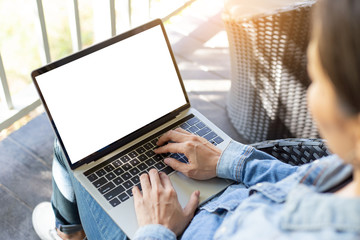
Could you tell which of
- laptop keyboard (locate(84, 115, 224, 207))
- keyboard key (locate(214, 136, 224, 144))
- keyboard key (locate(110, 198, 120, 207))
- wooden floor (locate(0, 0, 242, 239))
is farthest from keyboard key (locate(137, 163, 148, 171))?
wooden floor (locate(0, 0, 242, 239))

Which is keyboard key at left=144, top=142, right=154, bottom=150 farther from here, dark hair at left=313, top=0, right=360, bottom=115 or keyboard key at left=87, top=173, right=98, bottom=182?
Result: dark hair at left=313, top=0, right=360, bottom=115

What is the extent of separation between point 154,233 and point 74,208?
44 cm

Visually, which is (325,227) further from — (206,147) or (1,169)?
(1,169)

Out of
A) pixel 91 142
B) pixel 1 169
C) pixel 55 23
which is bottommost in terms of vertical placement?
pixel 1 169

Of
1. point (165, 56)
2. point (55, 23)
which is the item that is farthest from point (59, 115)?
point (55, 23)

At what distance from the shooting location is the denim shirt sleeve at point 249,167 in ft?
3.21

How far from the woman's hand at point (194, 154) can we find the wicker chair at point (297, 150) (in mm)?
135

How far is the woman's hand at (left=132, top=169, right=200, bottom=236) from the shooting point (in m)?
0.92

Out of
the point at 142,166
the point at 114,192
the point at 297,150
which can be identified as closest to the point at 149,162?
the point at 142,166

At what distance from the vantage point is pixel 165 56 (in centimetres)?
115

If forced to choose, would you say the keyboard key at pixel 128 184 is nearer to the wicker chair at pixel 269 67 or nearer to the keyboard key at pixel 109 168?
the keyboard key at pixel 109 168

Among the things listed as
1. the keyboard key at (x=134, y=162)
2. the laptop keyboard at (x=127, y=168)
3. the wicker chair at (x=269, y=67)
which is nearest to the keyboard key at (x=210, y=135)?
the laptop keyboard at (x=127, y=168)

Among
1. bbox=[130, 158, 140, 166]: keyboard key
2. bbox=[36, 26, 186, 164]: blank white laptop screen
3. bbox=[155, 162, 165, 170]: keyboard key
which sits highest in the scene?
bbox=[36, 26, 186, 164]: blank white laptop screen

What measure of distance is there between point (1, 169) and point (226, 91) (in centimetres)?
103
